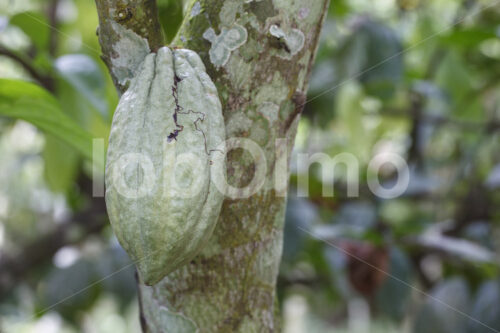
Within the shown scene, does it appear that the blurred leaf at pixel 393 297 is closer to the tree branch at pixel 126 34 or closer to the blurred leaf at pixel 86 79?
the blurred leaf at pixel 86 79

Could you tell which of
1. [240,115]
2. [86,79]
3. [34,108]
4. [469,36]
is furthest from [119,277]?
[469,36]

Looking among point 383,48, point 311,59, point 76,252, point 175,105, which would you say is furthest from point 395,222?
point 175,105

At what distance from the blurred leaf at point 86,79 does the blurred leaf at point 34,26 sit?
24cm

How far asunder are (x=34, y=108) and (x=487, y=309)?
1310mm

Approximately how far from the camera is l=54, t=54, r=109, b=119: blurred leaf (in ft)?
2.99

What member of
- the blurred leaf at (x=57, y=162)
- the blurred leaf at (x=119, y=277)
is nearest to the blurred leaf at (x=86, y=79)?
the blurred leaf at (x=57, y=162)

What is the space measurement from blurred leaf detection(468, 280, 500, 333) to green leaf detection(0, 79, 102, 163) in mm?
1221

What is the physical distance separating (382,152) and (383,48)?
0.99 metres

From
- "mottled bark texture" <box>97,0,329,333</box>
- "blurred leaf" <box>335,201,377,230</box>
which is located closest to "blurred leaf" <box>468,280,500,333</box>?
"blurred leaf" <box>335,201,377,230</box>

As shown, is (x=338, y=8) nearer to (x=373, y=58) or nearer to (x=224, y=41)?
(x=373, y=58)

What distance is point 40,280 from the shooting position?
5.96 feet

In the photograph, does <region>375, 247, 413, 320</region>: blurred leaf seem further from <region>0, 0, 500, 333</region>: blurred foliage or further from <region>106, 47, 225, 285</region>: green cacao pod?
<region>106, 47, 225, 285</region>: green cacao pod

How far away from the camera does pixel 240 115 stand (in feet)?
1.82

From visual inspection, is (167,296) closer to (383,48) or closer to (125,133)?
(125,133)
